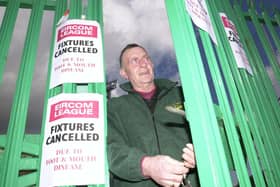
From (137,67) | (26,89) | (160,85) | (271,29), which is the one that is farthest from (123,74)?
(271,29)

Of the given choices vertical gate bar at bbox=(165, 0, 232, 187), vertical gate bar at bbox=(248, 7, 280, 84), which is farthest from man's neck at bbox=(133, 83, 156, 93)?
vertical gate bar at bbox=(248, 7, 280, 84)

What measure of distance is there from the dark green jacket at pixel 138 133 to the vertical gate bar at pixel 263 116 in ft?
1.99

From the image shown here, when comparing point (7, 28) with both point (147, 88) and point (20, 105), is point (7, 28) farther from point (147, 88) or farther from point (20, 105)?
point (147, 88)

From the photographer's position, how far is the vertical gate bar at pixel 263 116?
1537 millimetres

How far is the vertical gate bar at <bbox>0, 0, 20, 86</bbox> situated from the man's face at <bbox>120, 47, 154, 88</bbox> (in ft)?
2.61

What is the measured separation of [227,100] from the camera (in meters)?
1.00

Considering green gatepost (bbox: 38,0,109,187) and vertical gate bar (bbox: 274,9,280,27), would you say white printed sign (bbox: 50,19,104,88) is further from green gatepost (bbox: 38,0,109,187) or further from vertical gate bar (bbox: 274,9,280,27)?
vertical gate bar (bbox: 274,9,280,27)

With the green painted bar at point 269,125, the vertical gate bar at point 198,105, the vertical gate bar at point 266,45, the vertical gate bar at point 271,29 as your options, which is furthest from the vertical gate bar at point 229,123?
the vertical gate bar at point 271,29

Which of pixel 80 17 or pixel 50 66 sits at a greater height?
pixel 80 17

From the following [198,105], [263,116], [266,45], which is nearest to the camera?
[198,105]

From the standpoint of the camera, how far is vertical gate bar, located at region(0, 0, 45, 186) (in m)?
1.08

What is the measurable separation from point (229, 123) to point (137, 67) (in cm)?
88

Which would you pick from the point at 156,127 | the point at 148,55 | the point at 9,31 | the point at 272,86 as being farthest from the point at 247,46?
the point at 9,31

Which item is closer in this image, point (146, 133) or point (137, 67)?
point (146, 133)
